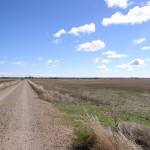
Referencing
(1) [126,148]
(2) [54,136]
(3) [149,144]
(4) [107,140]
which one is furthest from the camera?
(2) [54,136]

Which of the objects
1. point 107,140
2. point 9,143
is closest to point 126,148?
point 107,140

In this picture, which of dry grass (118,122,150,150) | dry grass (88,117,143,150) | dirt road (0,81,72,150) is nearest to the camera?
dry grass (88,117,143,150)

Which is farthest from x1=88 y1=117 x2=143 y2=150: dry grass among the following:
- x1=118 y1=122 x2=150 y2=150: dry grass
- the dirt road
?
the dirt road

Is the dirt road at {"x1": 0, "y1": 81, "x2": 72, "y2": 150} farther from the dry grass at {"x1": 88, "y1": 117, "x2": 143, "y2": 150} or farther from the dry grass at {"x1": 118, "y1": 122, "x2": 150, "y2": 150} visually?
the dry grass at {"x1": 118, "y1": 122, "x2": 150, "y2": 150}

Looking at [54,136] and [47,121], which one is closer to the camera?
[54,136]

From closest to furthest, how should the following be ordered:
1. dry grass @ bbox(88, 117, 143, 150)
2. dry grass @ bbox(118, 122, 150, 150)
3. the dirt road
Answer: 1. dry grass @ bbox(88, 117, 143, 150)
2. dry grass @ bbox(118, 122, 150, 150)
3. the dirt road

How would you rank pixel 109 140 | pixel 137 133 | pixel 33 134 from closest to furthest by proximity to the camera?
pixel 109 140 → pixel 137 133 → pixel 33 134

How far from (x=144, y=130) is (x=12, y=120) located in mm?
7512

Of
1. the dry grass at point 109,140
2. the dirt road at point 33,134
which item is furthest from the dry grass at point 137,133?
the dirt road at point 33,134

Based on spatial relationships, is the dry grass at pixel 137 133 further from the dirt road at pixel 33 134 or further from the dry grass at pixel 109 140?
the dirt road at pixel 33 134

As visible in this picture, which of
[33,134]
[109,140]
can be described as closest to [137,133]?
[109,140]

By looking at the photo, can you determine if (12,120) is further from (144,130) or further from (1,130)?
(144,130)

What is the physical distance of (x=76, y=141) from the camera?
10031mm

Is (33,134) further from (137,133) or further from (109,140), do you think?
(109,140)
